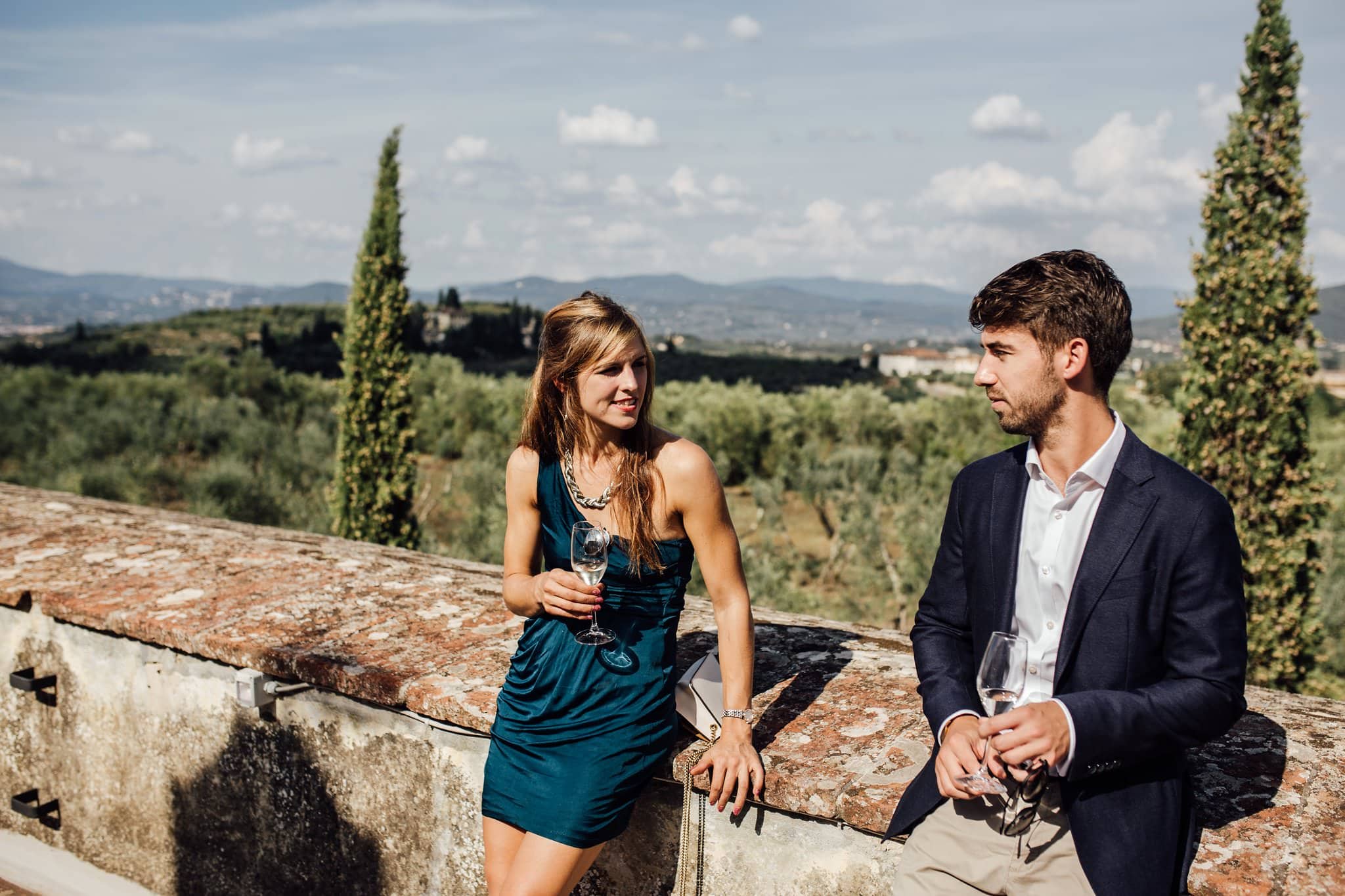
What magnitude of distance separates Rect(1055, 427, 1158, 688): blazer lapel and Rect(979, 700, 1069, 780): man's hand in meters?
0.17

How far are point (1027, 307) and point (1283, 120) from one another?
9087mm

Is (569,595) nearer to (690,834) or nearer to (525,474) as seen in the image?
(525,474)

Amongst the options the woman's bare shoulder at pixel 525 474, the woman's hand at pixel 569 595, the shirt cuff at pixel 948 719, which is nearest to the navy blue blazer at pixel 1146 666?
the shirt cuff at pixel 948 719

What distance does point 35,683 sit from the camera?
3.56 m

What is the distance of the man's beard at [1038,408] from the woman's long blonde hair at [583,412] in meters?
0.92

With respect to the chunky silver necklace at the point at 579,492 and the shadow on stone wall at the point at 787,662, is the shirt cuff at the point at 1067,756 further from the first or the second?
the chunky silver necklace at the point at 579,492

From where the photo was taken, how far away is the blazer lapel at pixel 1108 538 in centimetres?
195

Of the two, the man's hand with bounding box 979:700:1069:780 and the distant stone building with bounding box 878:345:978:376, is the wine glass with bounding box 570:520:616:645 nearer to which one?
the man's hand with bounding box 979:700:1069:780

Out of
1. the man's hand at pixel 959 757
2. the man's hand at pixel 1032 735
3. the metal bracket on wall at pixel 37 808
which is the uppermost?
the man's hand at pixel 1032 735

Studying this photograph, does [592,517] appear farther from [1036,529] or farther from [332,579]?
[332,579]

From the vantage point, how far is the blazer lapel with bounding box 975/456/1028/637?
7.00 feet

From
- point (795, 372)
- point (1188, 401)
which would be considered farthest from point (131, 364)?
point (1188, 401)

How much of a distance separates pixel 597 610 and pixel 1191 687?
1.38 metres

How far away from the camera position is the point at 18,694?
3.72m
